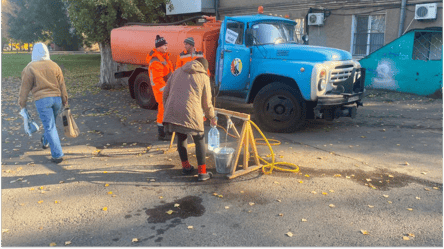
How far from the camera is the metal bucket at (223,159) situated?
559 centimetres

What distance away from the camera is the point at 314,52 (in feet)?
25.5

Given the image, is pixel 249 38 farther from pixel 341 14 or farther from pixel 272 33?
pixel 341 14

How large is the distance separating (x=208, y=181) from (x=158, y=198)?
0.86m

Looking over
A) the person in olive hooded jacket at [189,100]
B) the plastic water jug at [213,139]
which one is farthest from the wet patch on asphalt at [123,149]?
the person in olive hooded jacket at [189,100]

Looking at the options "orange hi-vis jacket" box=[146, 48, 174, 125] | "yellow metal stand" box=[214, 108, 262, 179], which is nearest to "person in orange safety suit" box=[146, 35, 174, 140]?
"orange hi-vis jacket" box=[146, 48, 174, 125]

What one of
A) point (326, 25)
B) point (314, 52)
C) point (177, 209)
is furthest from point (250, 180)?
point (326, 25)

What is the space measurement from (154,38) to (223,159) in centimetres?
595

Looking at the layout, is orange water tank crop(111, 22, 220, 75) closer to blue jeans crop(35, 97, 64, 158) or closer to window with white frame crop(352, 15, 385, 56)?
blue jeans crop(35, 97, 64, 158)

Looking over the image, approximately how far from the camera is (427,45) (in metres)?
12.9

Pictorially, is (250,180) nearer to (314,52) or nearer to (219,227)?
(219,227)

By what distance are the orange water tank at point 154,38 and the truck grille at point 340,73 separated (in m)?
3.01

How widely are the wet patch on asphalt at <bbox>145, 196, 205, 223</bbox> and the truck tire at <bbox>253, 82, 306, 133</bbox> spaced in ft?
12.8

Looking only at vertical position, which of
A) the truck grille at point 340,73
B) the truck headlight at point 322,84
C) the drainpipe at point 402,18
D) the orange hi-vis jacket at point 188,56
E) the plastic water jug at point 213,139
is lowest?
the plastic water jug at point 213,139

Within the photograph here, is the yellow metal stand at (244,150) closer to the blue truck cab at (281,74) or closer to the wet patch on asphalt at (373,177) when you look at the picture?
the wet patch on asphalt at (373,177)
